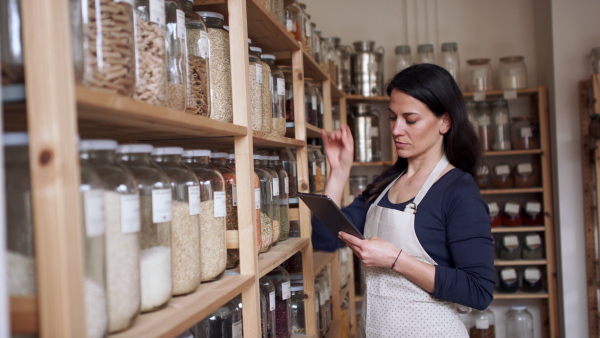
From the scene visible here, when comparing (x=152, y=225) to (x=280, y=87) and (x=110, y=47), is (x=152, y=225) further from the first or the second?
(x=280, y=87)

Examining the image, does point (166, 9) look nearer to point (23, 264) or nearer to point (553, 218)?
point (23, 264)

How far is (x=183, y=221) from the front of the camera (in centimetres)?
97

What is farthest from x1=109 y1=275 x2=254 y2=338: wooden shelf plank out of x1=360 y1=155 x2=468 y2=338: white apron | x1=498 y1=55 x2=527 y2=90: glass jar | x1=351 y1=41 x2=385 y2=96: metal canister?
x1=498 y1=55 x2=527 y2=90: glass jar

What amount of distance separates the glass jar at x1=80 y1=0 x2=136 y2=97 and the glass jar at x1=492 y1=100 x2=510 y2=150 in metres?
3.40

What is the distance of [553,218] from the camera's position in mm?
3744

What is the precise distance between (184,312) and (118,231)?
0.64 feet

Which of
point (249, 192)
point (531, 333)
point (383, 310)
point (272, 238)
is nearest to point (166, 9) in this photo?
point (249, 192)

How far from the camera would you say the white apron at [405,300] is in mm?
1549

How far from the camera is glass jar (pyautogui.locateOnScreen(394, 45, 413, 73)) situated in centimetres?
391

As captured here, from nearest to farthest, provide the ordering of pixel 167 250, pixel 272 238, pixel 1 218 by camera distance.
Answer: pixel 1 218
pixel 167 250
pixel 272 238

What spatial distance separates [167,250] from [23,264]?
33 centimetres

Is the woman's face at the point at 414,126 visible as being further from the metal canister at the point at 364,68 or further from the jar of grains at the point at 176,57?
the metal canister at the point at 364,68

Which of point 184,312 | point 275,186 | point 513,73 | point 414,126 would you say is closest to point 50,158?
point 184,312

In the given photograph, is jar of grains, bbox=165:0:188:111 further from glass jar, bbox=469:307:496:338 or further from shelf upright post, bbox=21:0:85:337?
glass jar, bbox=469:307:496:338
